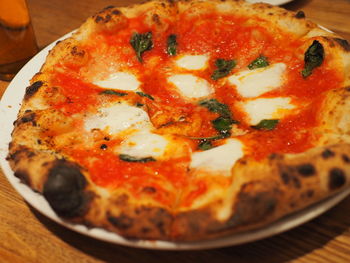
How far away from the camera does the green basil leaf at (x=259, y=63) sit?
2.14 m

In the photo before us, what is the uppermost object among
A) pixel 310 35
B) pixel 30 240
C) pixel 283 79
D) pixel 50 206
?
pixel 310 35

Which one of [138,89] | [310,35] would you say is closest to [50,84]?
[138,89]

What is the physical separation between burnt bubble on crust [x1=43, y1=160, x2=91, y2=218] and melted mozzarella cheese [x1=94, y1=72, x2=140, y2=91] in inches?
32.1

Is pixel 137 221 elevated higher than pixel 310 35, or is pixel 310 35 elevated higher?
pixel 310 35

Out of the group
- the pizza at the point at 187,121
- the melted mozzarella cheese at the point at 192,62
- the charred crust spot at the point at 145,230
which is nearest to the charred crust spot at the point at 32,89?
the pizza at the point at 187,121

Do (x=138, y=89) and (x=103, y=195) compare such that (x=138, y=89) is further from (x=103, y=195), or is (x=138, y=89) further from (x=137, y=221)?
(x=137, y=221)

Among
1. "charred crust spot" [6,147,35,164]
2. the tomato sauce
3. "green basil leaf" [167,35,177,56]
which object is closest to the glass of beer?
the tomato sauce

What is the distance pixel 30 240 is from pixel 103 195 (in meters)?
0.40

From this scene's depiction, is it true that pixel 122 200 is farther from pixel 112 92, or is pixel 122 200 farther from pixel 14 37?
pixel 14 37

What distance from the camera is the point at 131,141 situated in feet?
5.74

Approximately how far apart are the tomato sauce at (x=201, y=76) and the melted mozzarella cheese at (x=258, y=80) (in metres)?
0.04

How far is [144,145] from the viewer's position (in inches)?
67.5

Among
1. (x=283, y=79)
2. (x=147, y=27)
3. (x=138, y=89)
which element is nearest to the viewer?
(x=283, y=79)

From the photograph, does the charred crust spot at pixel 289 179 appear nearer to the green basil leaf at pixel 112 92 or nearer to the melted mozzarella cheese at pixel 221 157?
the melted mozzarella cheese at pixel 221 157
